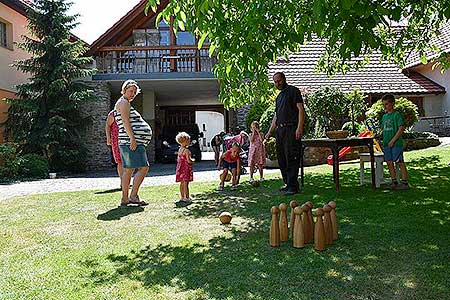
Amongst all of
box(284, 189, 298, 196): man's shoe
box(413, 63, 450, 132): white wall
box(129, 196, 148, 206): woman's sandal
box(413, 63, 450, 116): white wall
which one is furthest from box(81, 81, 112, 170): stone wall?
box(413, 63, 450, 116): white wall

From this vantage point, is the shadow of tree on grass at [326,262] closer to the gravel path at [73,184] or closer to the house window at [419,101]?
the gravel path at [73,184]

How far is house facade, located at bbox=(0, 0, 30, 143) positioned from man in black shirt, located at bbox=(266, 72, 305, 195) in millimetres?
12292

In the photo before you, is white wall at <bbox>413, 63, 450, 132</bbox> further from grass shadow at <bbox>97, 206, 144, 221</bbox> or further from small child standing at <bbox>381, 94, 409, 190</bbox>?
grass shadow at <bbox>97, 206, 144, 221</bbox>

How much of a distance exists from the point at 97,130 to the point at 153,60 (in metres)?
3.44

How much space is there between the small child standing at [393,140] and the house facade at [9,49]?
1360cm

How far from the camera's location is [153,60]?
1723 centimetres

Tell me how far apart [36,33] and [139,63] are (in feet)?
12.3

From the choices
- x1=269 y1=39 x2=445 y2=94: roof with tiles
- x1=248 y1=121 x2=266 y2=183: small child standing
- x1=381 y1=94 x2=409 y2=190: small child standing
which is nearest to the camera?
x1=381 y1=94 x2=409 y2=190: small child standing

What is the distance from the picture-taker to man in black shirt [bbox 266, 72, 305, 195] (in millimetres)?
6787

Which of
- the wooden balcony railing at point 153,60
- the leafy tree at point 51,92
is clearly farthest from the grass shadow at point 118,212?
the wooden balcony railing at point 153,60

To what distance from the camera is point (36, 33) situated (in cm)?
1568

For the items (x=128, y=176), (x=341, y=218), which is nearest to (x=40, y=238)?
(x=128, y=176)

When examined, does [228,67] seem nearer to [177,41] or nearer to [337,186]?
[337,186]

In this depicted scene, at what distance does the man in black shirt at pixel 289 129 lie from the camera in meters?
6.79
